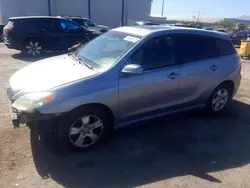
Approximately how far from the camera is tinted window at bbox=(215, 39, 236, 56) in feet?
16.6

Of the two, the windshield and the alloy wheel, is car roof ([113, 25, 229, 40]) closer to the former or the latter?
the windshield

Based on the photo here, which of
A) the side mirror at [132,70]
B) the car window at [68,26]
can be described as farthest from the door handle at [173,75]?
the car window at [68,26]

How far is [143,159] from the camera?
143 inches

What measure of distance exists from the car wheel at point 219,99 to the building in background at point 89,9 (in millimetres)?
26907

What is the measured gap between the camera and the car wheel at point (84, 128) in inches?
136

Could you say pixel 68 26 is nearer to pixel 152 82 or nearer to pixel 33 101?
pixel 152 82

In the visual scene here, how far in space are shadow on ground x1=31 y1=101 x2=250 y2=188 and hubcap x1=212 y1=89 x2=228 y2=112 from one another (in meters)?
0.40

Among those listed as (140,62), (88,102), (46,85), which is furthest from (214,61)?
(46,85)

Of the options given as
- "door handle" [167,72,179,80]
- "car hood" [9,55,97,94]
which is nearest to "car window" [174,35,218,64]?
"door handle" [167,72,179,80]

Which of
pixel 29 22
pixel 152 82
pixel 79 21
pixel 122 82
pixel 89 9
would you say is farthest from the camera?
pixel 89 9

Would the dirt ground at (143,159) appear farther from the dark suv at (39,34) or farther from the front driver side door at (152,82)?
the dark suv at (39,34)

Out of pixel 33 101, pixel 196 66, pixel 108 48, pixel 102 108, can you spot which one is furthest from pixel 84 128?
pixel 196 66

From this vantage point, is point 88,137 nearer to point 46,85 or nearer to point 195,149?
point 46,85

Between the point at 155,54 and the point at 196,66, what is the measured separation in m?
0.87
